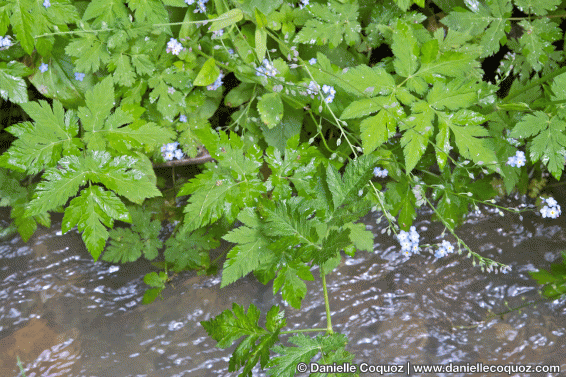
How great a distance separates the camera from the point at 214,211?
1439 mm

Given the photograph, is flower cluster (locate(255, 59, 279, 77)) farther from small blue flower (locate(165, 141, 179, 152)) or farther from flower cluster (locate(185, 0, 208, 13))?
small blue flower (locate(165, 141, 179, 152))

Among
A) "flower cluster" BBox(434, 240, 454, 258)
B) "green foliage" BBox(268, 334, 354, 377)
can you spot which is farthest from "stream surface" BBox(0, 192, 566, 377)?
"green foliage" BBox(268, 334, 354, 377)

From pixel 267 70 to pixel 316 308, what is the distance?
44.6 inches

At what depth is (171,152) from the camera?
5.83ft

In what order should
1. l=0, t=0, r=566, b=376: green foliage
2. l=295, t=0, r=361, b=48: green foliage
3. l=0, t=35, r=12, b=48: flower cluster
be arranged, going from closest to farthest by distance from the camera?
l=0, t=0, r=566, b=376: green foliage → l=0, t=35, r=12, b=48: flower cluster → l=295, t=0, r=361, b=48: green foliage

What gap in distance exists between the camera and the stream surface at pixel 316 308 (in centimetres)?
190

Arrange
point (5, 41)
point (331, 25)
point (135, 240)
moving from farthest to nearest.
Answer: point (135, 240) < point (331, 25) < point (5, 41)

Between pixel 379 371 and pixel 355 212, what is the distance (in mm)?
947

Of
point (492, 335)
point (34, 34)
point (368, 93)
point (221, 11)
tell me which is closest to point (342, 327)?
point (492, 335)

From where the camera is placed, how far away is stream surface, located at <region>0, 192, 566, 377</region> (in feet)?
6.22

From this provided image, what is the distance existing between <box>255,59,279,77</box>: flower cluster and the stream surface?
986 millimetres

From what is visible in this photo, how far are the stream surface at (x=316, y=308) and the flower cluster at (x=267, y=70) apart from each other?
986mm

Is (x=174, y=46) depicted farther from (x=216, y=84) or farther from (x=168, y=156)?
(x=168, y=156)

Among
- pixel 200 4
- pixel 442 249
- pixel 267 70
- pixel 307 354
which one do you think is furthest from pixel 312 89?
pixel 307 354
